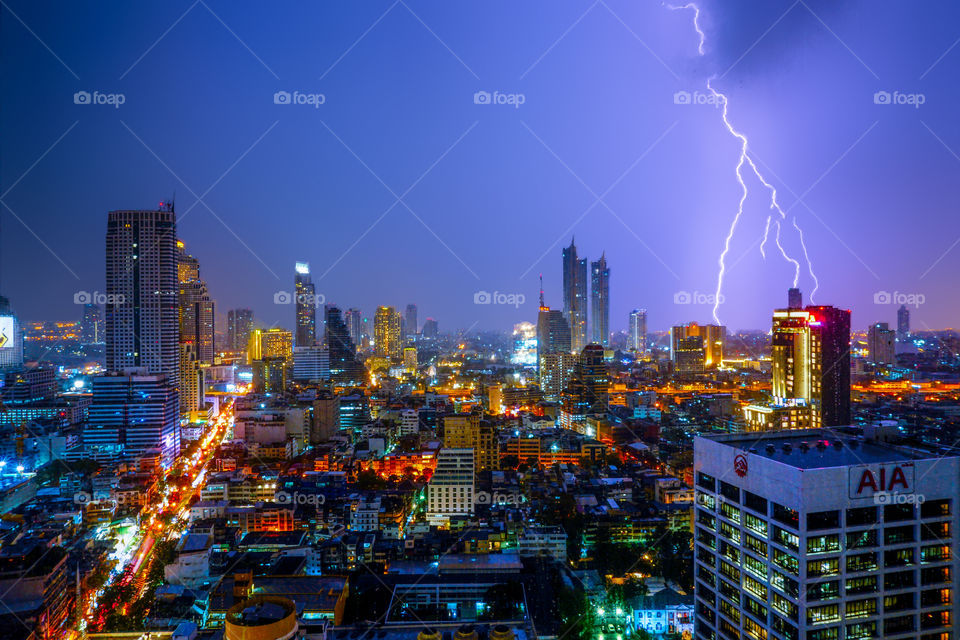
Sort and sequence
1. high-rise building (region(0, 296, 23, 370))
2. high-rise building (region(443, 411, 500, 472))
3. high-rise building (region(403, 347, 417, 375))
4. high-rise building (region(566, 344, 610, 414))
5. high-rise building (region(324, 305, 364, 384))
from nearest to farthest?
high-rise building (region(443, 411, 500, 472)), high-rise building (region(0, 296, 23, 370)), high-rise building (region(566, 344, 610, 414)), high-rise building (region(324, 305, 364, 384)), high-rise building (region(403, 347, 417, 375))

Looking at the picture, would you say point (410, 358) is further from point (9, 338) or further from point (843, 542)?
point (843, 542)

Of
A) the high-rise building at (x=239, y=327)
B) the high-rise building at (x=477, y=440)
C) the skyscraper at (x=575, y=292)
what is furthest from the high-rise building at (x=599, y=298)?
the high-rise building at (x=477, y=440)

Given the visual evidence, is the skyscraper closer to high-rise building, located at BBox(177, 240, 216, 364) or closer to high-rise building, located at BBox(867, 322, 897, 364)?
high-rise building, located at BBox(867, 322, 897, 364)

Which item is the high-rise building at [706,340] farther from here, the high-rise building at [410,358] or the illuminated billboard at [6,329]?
the illuminated billboard at [6,329]

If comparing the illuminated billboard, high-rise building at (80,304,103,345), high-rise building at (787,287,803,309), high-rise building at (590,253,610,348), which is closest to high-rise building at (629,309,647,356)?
high-rise building at (590,253,610,348)

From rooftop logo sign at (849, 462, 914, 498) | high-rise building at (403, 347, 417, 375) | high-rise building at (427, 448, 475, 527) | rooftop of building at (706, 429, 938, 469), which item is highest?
rooftop of building at (706, 429, 938, 469)

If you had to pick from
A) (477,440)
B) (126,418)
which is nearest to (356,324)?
(126,418)
